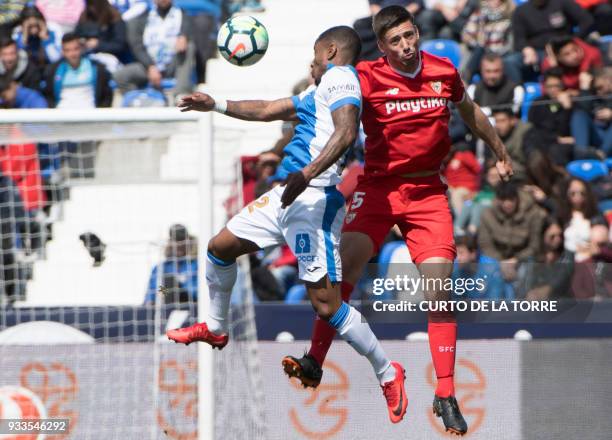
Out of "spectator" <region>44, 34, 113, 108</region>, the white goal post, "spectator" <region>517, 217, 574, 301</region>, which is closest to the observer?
the white goal post

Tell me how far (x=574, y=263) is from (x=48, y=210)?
4.77 metres

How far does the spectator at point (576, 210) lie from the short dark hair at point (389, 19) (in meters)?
3.95

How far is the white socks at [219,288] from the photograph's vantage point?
7.79 m

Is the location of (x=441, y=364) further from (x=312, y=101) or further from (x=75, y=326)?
(x=75, y=326)

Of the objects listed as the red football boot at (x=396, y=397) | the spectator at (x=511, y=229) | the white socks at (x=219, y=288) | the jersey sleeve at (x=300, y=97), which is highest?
the jersey sleeve at (x=300, y=97)

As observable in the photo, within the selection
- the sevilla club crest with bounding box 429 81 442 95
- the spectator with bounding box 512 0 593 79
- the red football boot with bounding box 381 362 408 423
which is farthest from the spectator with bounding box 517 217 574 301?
the spectator with bounding box 512 0 593 79

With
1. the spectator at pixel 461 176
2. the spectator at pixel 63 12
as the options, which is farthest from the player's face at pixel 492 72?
the spectator at pixel 63 12

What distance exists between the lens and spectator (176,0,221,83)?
46.8 ft

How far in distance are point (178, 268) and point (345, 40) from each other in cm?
325

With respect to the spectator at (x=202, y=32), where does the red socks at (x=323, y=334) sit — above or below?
below

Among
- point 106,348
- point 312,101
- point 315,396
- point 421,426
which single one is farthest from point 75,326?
point 312,101

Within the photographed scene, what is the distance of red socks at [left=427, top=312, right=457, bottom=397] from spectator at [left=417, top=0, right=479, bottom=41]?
6518 mm

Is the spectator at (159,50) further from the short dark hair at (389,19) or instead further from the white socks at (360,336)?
the white socks at (360,336)

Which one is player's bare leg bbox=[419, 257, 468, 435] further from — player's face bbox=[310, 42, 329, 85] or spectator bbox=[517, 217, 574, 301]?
spectator bbox=[517, 217, 574, 301]
